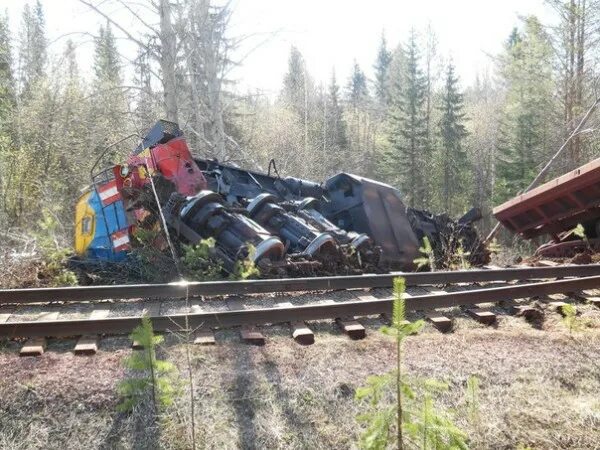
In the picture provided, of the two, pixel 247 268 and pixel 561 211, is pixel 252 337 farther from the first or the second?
pixel 561 211

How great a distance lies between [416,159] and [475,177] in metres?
8.23

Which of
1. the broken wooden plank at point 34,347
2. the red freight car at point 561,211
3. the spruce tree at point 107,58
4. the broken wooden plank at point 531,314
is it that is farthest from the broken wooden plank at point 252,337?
the spruce tree at point 107,58

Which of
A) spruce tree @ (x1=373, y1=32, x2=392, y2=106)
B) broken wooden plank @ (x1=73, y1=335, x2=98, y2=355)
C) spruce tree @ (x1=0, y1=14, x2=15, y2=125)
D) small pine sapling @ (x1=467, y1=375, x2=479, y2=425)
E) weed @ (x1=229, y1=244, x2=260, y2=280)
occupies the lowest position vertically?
small pine sapling @ (x1=467, y1=375, x2=479, y2=425)

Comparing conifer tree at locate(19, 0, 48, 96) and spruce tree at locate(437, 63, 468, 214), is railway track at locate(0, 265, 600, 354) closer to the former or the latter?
conifer tree at locate(19, 0, 48, 96)

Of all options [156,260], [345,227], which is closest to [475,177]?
[345,227]

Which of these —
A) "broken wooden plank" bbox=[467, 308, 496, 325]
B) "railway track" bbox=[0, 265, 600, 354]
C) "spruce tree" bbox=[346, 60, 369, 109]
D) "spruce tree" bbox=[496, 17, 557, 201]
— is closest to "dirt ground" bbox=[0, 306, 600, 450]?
"railway track" bbox=[0, 265, 600, 354]

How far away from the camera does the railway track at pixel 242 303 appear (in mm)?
4125

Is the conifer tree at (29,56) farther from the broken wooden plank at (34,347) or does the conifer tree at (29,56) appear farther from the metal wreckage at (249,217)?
the broken wooden plank at (34,347)

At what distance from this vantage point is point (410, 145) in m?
42.7

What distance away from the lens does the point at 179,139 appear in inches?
356

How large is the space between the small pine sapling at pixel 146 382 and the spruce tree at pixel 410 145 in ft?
132

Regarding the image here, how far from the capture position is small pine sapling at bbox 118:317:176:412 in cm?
268

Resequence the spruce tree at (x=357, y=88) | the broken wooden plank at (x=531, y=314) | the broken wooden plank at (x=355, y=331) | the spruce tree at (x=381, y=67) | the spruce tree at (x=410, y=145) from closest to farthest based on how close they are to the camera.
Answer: the broken wooden plank at (x=355, y=331)
the broken wooden plank at (x=531, y=314)
the spruce tree at (x=410, y=145)
the spruce tree at (x=357, y=88)
the spruce tree at (x=381, y=67)

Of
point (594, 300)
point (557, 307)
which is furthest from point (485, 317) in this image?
point (594, 300)
